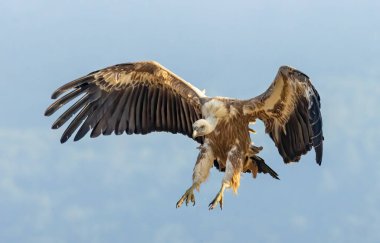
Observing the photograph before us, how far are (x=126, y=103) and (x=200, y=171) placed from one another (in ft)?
7.59

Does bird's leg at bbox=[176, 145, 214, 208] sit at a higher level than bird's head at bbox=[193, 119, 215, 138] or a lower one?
lower

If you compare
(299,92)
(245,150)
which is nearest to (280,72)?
(299,92)

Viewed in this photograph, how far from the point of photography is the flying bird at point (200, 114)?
15031 mm

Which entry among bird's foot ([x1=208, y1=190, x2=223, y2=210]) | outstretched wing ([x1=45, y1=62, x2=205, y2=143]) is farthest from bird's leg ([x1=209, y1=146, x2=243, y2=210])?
outstretched wing ([x1=45, y1=62, x2=205, y2=143])

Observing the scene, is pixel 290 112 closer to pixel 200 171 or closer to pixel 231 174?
pixel 231 174

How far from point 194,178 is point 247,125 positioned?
118cm

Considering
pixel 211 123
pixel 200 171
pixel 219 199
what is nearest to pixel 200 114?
pixel 211 123

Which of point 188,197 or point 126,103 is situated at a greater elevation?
point 126,103

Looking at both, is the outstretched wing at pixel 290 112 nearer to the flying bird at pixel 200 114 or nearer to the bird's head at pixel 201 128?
the flying bird at pixel 200 114

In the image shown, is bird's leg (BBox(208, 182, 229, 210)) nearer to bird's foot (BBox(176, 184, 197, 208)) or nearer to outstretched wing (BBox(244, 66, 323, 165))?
bird's foot (BBox(176, 184, 197, 208))

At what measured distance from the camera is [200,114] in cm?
1633

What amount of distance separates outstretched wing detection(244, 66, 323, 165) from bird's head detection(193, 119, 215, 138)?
0.62 meters

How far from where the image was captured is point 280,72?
14805 mm

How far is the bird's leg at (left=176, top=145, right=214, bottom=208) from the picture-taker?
15.1m
